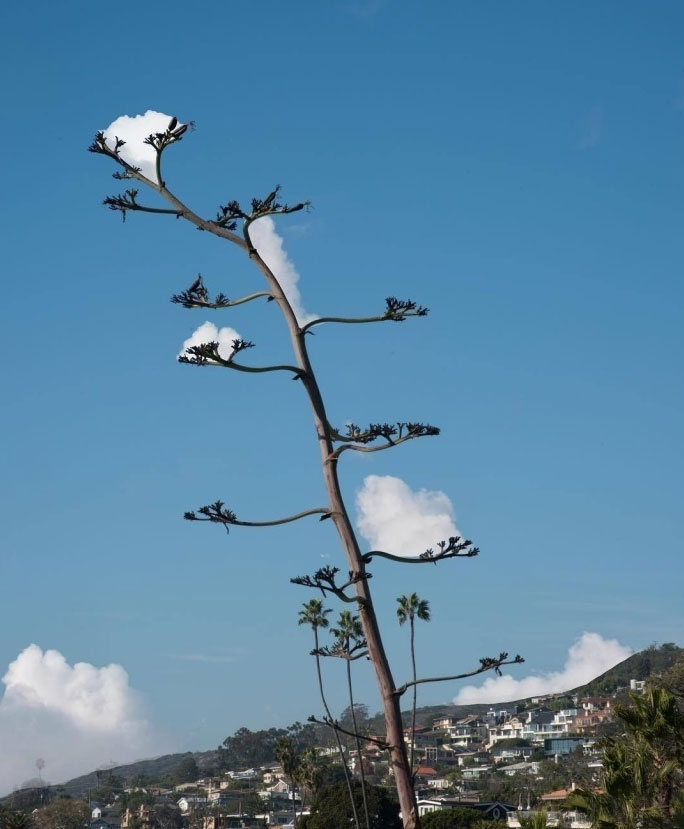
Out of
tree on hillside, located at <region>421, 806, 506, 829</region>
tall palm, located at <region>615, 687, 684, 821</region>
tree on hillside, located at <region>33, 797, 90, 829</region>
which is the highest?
tree on hillside, located at <region>33, 797, 90, 829</region>

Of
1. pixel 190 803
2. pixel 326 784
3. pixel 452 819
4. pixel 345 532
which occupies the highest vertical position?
pixel 190 803

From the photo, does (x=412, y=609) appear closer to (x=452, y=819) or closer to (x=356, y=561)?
(x=452, y=819)

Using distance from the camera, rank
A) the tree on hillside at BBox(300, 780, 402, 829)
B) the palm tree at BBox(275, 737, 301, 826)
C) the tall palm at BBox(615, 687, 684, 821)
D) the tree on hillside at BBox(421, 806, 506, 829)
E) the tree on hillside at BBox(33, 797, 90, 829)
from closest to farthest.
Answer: the tall palm at BBox(615, 687, 684, 821) → the tree on hillside at BBox(421, 806, 506, 829) → the tree on hillside at BBox(300, 780, 402, 829) → the palm tree at BBox(275, 737, 301, 826) → the tree on hillside at BBox(33, 797, 90, 829)

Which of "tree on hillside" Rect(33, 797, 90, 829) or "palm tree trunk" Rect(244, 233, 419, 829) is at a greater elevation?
"tree on hillside" Rect(33, 797, 90, 829)

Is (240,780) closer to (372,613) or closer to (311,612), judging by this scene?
(311,612)

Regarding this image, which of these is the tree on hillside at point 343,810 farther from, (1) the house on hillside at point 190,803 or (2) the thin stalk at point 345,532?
(1) the house on hillside at point 190,803

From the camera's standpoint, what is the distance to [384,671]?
5.05 m

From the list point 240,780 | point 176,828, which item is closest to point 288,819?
point 176,828

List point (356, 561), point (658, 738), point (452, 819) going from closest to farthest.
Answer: point (356, 561) → point (658, 738) → point (452, 819)

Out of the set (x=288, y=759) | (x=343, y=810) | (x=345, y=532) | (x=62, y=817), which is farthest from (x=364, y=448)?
(x=62, y=817)

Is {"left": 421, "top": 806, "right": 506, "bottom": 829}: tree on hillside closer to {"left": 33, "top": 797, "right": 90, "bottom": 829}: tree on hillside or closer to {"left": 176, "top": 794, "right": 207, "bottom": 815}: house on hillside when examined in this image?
{"left": 33, "top": 797, "right": 90, "bottom": 829}: tree on hillside

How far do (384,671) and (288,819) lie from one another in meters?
144

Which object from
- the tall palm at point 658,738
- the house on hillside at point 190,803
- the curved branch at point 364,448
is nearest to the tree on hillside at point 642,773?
the tall palm at point 658,738

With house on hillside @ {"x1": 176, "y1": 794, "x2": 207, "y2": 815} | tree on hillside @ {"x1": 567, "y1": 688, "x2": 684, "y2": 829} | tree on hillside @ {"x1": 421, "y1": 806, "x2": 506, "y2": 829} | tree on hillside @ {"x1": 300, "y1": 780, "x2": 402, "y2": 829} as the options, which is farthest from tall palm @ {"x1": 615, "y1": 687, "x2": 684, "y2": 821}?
house on hillside @ {"x1": 176, "y1": 794, "x2": 207, "y2": 815}
